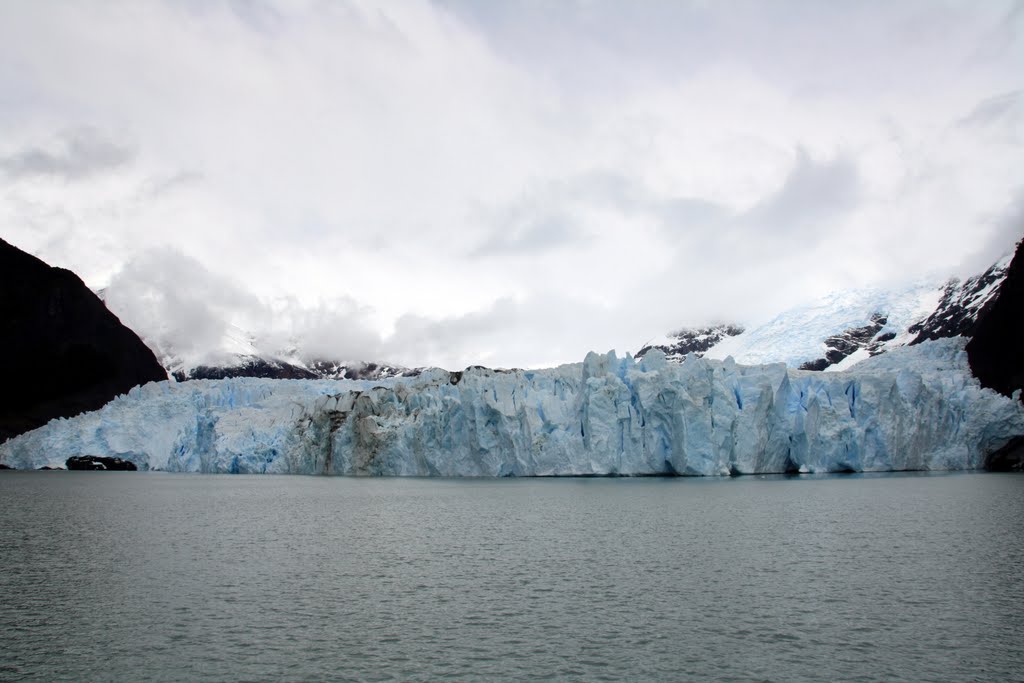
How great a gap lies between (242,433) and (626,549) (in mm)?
40147

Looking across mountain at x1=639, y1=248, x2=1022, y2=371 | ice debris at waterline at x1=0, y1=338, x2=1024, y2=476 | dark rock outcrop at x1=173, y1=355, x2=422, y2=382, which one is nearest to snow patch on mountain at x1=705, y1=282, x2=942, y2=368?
mountain at x1=639, y1=248, x2=1022, y2=371

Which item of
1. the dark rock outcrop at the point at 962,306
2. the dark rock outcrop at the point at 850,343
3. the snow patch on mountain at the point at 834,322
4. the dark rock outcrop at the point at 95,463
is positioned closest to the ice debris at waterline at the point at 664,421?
the dark rock outcrop at the point at 95,463

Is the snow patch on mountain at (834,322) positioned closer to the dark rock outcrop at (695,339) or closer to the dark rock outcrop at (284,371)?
the dark rock outcrop at (695,339)

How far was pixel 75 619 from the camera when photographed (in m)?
11.2

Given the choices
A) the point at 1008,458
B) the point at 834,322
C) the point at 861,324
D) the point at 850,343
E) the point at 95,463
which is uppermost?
the point at 834,322

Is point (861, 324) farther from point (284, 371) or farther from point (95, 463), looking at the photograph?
point (284, 371)

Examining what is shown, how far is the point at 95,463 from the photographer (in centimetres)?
5609

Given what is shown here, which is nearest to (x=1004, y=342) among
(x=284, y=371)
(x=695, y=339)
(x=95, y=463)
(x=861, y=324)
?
(x=861, y=324)

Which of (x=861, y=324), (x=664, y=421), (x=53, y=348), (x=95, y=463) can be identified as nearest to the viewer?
(x=664, y=421)

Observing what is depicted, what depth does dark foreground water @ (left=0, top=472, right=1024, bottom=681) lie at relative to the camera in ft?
30.8

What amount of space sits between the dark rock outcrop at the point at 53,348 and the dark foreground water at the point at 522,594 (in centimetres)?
6278

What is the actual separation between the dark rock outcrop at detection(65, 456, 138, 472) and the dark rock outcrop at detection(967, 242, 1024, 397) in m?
57.7

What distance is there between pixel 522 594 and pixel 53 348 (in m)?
85.4

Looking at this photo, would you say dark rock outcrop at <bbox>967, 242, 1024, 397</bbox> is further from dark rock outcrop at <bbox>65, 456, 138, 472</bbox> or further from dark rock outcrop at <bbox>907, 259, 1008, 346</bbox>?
dark rock outcrop at <bbox>65, 456, 138, 472</bbox>
